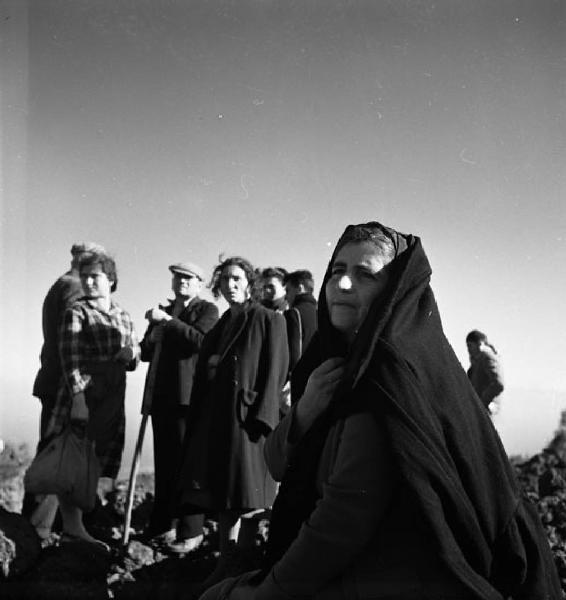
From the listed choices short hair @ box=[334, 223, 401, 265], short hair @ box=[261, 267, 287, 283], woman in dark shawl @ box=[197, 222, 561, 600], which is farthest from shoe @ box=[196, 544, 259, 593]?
short hair @ box=[261, 267, 287, 283]

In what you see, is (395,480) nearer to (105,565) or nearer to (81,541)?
(105,565)

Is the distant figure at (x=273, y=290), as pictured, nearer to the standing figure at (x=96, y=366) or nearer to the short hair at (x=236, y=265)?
the short hair at (x=236, y=265)

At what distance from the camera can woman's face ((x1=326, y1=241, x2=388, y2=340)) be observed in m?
1.79

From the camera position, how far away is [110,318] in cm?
503

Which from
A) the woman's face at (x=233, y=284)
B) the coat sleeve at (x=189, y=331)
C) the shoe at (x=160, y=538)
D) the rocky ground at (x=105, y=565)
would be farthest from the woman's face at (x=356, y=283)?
the shoe at (x=160, y=538)

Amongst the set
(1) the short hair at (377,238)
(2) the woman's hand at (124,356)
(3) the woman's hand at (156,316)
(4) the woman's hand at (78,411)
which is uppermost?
(3) the woman's hand at (156,316)

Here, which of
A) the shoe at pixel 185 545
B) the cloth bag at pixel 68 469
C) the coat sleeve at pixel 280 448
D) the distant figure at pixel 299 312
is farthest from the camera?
→ the distant figure at pixel 299 312

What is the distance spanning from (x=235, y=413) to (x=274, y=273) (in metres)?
1.41

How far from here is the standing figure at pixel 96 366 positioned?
4758 mm

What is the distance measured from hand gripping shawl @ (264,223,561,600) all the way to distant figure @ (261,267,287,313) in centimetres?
369

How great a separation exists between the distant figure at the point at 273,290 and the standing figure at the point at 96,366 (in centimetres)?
99

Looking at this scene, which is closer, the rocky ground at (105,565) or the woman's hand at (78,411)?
the rocky ground at (105,565)

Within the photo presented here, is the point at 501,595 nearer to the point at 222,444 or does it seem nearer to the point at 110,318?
the point at 222,444

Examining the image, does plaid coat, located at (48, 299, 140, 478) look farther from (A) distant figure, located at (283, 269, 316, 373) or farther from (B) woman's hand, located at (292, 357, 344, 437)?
(B) woman's hand, located at (292, 357, 344, 437)
